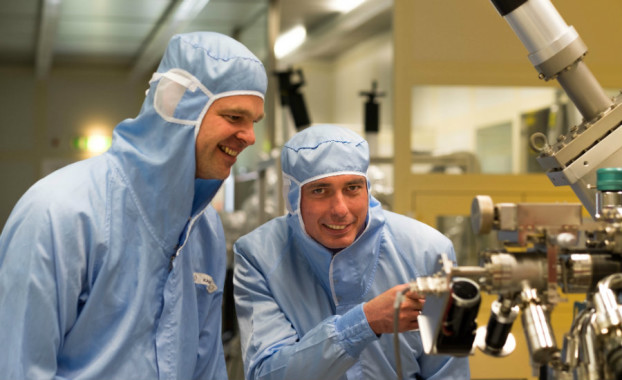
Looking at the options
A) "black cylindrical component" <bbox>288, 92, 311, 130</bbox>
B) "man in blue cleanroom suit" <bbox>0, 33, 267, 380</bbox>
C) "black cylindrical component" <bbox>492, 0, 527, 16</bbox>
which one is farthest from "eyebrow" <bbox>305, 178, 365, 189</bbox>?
"black cylindrical component" <bbox>288, 92, 311, 130</bbox>

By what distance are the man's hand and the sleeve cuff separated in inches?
0.6

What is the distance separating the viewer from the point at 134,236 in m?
1.46

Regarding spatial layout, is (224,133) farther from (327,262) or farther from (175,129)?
(327,262)

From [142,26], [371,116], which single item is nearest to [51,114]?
[142,26]

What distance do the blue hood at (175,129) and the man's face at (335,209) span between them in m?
0.30

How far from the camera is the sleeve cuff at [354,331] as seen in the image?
1404 millimetres

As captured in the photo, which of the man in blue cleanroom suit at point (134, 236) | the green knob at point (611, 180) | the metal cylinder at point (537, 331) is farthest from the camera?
the man in blue cleanroom suit at point (134, 236)

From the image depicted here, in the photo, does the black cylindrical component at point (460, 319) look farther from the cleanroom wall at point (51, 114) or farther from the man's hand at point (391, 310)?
the cleanroom wall at point (51, 114)

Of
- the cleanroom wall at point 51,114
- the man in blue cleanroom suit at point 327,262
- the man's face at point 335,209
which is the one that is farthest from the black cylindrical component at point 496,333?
the cleanroom wall at point 51,114

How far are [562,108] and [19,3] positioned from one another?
3855 mm

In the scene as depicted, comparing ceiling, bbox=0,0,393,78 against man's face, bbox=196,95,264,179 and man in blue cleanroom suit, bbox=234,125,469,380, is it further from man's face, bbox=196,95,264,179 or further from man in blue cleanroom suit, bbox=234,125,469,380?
man's face, bbox=196,95,264,179

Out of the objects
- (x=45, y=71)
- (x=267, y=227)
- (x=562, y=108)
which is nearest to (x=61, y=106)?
(x=45, y=71)

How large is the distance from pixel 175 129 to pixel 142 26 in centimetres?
494

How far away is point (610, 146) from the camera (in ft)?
4.50
